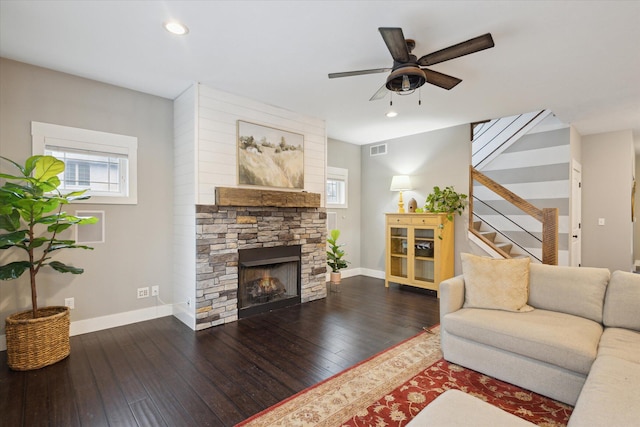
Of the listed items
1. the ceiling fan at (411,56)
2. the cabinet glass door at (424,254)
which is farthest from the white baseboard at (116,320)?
the cabinet glass door at (424,254)

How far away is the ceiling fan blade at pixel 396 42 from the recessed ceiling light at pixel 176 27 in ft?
5.01

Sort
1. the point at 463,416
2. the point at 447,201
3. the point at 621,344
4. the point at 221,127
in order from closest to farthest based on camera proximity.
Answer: the point at 463,416
the point at 621,344
the point at 221,127
the point at 447,201

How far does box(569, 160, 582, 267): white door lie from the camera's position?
15.3 feet

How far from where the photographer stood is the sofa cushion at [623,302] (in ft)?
7.27

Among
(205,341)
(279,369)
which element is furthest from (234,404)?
(205,341)

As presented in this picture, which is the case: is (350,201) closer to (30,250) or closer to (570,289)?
(570,289)

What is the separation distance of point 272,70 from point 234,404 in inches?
116

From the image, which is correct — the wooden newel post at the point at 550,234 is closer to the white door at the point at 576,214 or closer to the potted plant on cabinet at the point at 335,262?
the white door at the point at 576,214

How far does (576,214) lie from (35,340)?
698 centimetres

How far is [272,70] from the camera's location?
3105 mm

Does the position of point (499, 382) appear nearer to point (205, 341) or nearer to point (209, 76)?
point (205, 341)

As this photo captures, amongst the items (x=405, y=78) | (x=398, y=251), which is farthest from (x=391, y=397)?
(x=398, y=251)

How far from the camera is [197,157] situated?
3.42 metres

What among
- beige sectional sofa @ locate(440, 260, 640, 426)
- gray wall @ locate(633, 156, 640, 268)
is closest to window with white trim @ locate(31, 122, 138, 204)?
A: beige sectional sofa @ locate(440, 260, 640, 426)
